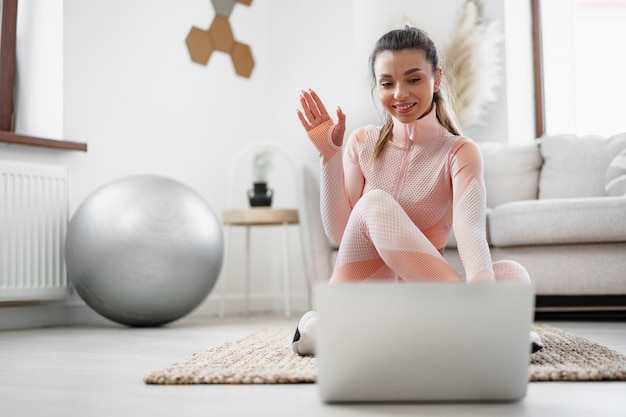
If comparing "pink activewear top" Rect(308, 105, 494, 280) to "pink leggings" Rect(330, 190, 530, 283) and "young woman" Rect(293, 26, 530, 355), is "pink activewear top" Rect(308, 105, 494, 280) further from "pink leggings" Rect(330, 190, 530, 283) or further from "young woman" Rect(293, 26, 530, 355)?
"pink leggings" Rect(330, 190, 530, 283)

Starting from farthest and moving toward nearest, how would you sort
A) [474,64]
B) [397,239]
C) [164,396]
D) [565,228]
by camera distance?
[474,64] < [565,228] < [397,239] < [164,396]

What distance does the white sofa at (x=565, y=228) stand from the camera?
2893 millimetres

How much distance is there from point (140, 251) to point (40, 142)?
68 cm

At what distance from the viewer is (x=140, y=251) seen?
9.13 feet

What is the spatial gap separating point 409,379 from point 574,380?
Answer: 1.33 ft

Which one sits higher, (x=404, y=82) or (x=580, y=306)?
(x=404, y=82)

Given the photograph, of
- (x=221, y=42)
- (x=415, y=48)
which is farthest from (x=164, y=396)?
(x=221, y=42)

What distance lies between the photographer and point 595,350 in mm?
1759

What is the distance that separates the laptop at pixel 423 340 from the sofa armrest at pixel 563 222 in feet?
6.23

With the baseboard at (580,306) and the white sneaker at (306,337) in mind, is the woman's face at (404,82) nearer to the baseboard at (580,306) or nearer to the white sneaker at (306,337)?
the white sneaker at (306,337)

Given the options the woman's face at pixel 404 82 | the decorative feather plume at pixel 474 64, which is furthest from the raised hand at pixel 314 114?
the decorative feather plume at pixel 474 64

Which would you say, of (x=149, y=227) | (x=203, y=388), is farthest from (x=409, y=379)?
(x=149, y=227)

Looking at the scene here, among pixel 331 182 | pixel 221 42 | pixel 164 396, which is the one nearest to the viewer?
pixel 164 396

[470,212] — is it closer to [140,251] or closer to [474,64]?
[140,251]
